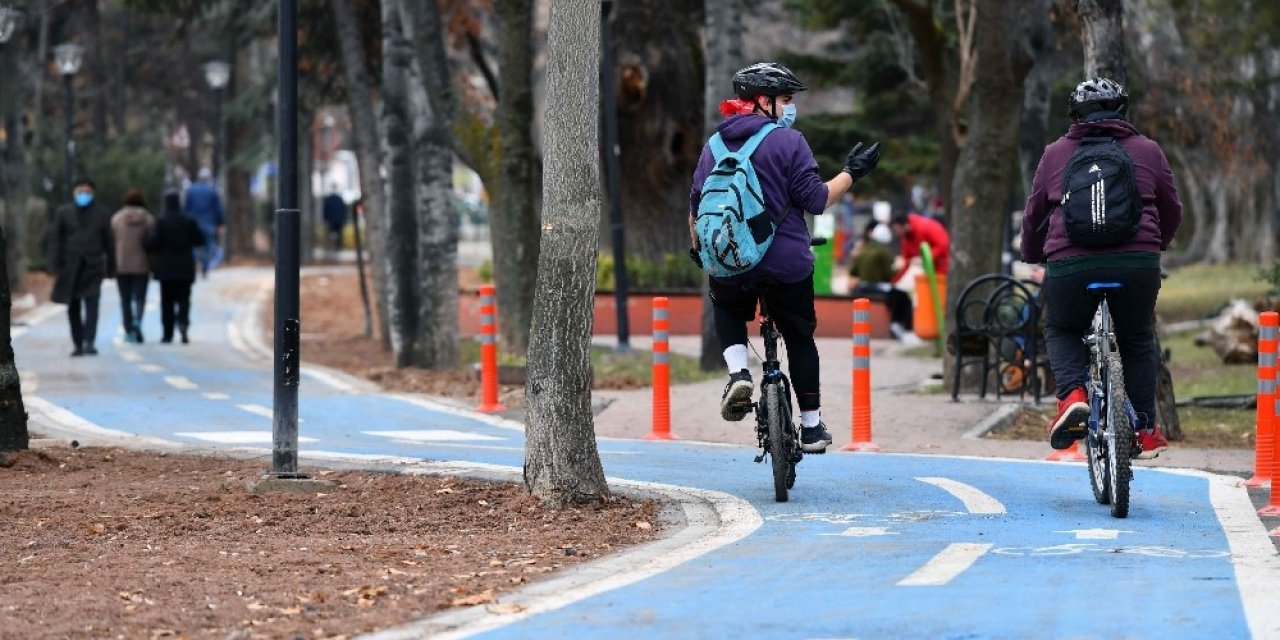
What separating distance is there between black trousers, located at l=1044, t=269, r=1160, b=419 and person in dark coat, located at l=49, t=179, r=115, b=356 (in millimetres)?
15984

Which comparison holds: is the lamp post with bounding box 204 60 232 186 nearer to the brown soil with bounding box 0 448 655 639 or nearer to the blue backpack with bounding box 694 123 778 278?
the brown soil with bounding box 0 448 655 639

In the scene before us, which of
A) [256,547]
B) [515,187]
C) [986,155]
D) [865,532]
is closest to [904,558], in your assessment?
[865,532]

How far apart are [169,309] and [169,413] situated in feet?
34.3

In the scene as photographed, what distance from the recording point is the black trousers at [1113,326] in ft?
32.8

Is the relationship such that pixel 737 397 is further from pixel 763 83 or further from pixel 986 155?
pixel 986 155

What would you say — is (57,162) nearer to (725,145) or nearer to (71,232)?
(71,232)

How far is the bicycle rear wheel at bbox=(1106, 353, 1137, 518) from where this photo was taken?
9656mm

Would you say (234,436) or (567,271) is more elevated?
(567,271)

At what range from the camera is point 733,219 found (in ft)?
32.9

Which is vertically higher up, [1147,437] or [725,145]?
[725,145]

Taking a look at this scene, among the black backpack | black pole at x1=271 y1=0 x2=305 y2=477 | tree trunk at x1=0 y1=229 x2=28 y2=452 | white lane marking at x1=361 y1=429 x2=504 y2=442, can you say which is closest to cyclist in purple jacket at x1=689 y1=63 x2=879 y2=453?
the black backpack

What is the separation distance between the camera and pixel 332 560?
27.9 ft

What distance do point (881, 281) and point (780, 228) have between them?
20.3 metres

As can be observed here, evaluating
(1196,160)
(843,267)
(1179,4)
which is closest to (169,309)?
(1179,4)
